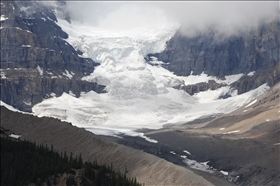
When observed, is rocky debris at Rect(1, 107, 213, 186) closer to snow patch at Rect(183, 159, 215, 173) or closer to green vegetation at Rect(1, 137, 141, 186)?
green vegetation at Rect(1, 137, 141, 186)

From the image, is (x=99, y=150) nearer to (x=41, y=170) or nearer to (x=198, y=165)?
(x=41, y=170)

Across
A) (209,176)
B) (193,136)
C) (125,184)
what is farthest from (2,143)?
(193,136)

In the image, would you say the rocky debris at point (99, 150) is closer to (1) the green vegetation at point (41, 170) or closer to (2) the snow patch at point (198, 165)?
(1) the green vegetation at point (41, 170)

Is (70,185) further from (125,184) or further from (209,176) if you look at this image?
(209,176)

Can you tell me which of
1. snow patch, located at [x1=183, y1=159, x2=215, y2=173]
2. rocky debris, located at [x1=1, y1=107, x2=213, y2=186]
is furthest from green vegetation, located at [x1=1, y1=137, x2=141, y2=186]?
snow patch, located at [x1=183, y1=159, x2=215, y2=173]

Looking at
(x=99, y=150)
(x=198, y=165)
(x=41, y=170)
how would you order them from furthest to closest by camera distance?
1. (x=198, y=165)
2. (x=99, y=150)
3. (x=41, y=170)

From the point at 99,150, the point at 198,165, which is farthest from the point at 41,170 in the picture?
the point at 198,165
